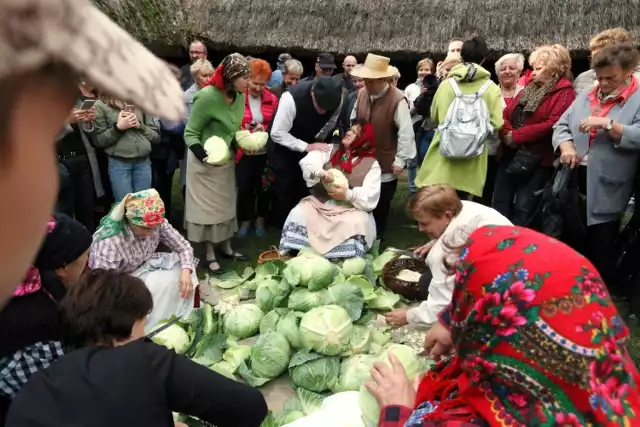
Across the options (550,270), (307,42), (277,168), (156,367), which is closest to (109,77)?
(550,270)

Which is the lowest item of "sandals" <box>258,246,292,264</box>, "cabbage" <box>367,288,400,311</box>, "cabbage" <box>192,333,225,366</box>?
"sandals" <box>258,246,292,264</box>

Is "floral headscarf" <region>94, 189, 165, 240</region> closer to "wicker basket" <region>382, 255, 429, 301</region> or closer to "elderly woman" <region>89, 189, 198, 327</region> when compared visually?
"elderly woman" <region>89, 189, 198, 327</region>

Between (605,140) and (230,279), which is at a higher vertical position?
(605,140)

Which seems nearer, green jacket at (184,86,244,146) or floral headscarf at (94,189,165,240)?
→ floral headscarf at (94,189,165,240)

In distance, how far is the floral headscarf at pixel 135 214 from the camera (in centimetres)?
329

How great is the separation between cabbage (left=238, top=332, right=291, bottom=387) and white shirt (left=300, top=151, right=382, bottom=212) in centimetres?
171

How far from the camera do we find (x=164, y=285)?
11.7ft

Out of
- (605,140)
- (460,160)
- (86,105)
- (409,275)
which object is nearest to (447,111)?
(460,160)

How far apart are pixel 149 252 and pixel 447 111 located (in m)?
2.82

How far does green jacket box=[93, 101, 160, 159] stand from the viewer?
14.6 feet

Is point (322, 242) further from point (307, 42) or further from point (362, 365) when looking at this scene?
point (307, 42)

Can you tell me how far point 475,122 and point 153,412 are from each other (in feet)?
12.5

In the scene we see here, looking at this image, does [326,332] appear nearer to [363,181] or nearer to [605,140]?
[363,181]

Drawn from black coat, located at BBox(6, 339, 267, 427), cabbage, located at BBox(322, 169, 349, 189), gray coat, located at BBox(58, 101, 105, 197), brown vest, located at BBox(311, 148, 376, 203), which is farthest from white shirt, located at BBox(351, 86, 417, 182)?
black coat, located at BBox(6, 339, 267, 427)
